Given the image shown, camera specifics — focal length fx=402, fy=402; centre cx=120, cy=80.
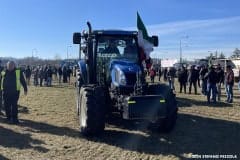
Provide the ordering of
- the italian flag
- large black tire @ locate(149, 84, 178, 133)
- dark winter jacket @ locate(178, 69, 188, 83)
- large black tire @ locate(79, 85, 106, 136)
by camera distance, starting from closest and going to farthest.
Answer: large black tire @ locate(79, 85, 106, 136) → large black tire @ locate(149, 84, 178, 133) → the italian flag → dark winter jacket @ locate(178, 69, 188, 83)

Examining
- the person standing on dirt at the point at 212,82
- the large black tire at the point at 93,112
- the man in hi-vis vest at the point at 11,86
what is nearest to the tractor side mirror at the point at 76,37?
the man in hi-vis vest at the point at 11,86

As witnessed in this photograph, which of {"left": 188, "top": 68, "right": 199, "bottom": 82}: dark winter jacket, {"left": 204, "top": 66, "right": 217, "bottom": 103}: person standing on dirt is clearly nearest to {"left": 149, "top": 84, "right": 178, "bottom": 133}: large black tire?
{"left": 204, "top": 66, "right": 217, "bottom": 103}: person standing on dirt

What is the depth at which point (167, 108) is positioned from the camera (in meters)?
8.49

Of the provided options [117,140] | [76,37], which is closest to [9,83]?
[76,37]

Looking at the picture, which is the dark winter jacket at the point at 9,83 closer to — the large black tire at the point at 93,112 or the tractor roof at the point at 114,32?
the tractor roof at the point at 114,32

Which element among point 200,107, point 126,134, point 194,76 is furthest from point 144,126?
point 194,76

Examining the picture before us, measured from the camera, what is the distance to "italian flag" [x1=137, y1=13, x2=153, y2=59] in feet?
31.9

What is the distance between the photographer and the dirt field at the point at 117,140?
293 inches

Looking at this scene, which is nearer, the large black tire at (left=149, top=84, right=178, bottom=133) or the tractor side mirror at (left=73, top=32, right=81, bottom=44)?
the large black tire at (left=149, top=84, right=178, bottom=133)

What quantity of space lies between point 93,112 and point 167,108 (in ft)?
5.14

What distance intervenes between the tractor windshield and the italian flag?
357 mm

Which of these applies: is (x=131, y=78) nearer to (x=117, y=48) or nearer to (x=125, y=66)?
(x=125, y=66)

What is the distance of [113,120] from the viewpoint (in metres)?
10.9

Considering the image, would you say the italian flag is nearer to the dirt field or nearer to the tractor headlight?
the tractor headlight
